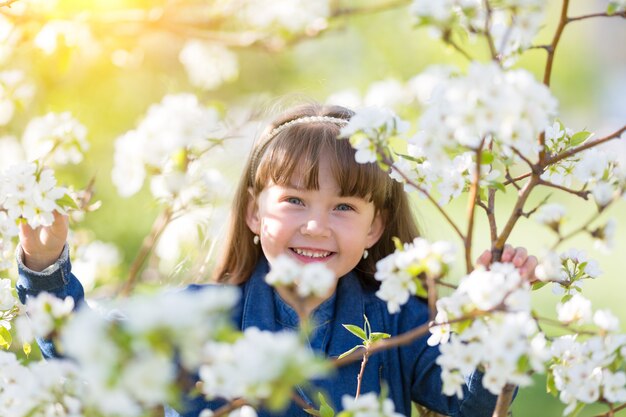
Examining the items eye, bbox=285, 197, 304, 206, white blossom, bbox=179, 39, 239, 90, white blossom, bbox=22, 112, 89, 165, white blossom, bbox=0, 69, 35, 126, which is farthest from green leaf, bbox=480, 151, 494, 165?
Answer: white blossom, bbox=179, 39, 239, 90

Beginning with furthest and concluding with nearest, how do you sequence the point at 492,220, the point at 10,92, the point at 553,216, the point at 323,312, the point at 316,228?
1. the point at 10,92
2. the point at 323,312
3. the point at 316,228
4. the point at 492,220
5. the point at 553,216

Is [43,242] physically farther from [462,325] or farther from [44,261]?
[462,325]

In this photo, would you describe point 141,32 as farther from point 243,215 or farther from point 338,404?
point 338,404

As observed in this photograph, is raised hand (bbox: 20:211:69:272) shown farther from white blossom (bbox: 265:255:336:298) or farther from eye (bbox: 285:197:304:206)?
white blossom (bbox: 265:255:336:298)

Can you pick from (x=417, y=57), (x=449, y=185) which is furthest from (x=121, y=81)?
(x=449, y=185)

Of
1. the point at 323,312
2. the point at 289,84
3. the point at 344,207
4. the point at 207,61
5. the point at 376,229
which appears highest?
the point at 344,207

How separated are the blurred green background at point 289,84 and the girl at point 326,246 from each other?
244 millimetres

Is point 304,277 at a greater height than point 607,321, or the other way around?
point 304,277

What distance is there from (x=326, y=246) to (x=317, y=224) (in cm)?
7

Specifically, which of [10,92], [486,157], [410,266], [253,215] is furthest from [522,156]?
[10,92]

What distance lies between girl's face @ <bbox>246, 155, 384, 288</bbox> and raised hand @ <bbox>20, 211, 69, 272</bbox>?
0.51 metres

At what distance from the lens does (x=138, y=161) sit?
5.11 feet

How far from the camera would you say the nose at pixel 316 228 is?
2057 mm

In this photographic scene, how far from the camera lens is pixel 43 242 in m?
1.85
